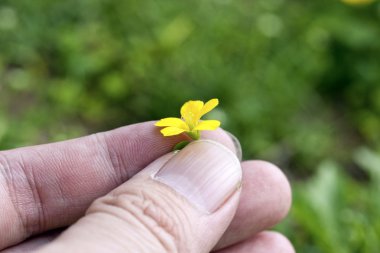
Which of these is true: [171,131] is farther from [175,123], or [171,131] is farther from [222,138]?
[222,138]

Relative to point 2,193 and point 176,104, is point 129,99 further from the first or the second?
point 2,193

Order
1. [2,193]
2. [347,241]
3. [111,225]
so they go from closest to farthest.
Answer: [111,225] → [2,193] → [347,241]

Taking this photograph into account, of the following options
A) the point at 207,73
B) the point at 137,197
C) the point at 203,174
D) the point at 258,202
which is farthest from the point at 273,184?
the point at 207,73

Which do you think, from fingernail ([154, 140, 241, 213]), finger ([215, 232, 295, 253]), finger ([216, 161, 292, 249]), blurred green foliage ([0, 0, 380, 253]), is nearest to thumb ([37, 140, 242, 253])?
fingernail ([154, 140, 241, 213])

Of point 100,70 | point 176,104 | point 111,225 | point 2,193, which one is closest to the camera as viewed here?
point 111,225

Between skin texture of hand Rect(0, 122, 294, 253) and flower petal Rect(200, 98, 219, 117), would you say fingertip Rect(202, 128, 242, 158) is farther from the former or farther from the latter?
flower petal Rect(200, 98, 219, 117)

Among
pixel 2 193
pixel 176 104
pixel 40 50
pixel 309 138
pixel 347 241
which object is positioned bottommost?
pixel 309 138

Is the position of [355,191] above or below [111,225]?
below

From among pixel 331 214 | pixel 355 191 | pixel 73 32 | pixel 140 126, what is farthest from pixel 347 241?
pixel 73 32
